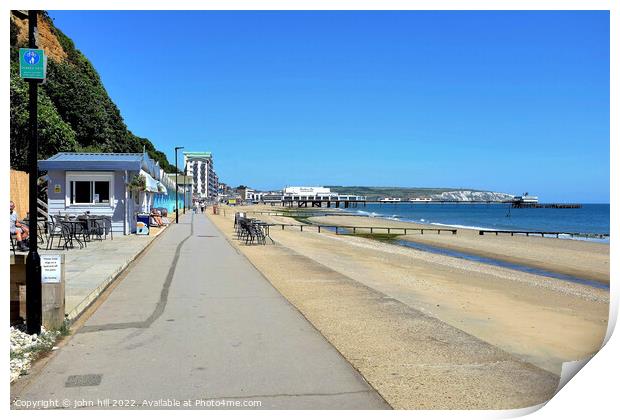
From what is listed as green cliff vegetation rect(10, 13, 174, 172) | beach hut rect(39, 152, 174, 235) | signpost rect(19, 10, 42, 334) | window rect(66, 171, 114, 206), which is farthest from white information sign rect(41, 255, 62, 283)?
green cliff vegetation rect(10, 13, 174, 172)

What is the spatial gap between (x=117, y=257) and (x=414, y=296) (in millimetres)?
7394

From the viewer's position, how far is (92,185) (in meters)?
21.2

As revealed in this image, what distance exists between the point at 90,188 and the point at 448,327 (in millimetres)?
17160

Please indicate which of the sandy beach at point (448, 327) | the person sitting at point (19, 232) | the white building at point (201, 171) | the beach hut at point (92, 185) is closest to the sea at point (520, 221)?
the sandy beach at point (448, 327)

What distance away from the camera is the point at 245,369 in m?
5.33

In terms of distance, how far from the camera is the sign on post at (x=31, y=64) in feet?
19.2

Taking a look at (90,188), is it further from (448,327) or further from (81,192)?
(448,327)

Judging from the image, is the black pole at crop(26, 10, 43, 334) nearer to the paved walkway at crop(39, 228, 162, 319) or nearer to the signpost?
the signpost

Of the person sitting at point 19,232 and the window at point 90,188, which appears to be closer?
the person sitting at point 19,232

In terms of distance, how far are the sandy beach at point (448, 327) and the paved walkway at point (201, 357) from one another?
1.26 ft

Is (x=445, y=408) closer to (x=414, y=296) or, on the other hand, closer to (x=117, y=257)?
(x=414, y=296)

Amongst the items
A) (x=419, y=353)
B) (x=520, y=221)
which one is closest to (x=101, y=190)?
(x=419, y=353)

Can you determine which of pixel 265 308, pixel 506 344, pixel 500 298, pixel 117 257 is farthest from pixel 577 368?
pixel 117 257

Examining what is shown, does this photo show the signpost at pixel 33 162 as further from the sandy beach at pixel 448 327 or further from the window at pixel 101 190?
the window at pixel 101 190
